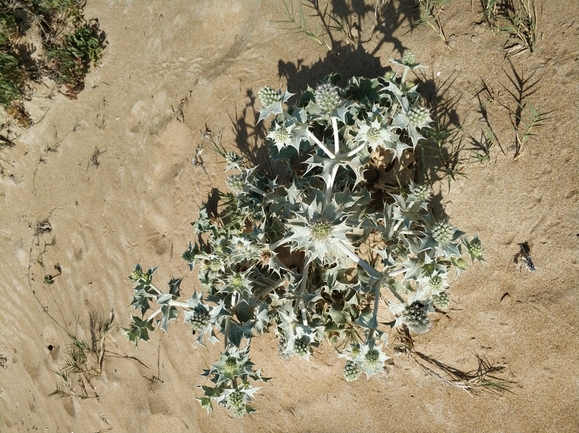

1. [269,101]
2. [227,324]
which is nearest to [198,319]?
[227,324]

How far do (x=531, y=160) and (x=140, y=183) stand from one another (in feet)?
14.0

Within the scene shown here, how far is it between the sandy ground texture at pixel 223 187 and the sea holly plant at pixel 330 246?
0.55 m

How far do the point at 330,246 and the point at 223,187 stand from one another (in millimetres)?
1717

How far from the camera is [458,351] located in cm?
392

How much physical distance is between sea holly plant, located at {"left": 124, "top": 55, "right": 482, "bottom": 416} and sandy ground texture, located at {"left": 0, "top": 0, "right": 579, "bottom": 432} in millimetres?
548

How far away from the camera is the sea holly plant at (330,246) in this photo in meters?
3.23

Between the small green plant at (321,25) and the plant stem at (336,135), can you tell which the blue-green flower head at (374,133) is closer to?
the plant stem at (336,135)

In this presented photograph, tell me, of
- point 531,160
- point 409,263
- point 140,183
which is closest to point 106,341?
point 140,183

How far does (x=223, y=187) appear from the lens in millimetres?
4641

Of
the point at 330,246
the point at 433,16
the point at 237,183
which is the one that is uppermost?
the point at 433,16

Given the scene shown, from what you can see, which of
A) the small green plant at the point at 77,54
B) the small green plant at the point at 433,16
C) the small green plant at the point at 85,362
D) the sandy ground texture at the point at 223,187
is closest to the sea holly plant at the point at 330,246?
the sandy ground texture at the point at 223,187

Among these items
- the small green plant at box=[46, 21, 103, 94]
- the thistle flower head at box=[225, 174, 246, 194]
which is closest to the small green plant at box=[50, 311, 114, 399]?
the thistle flower head at box=[225, 174, 246, 194]

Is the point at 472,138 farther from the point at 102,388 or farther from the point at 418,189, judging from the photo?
the point at 102,388

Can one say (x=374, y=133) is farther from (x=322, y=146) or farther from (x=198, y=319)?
(x=198, y=319)
